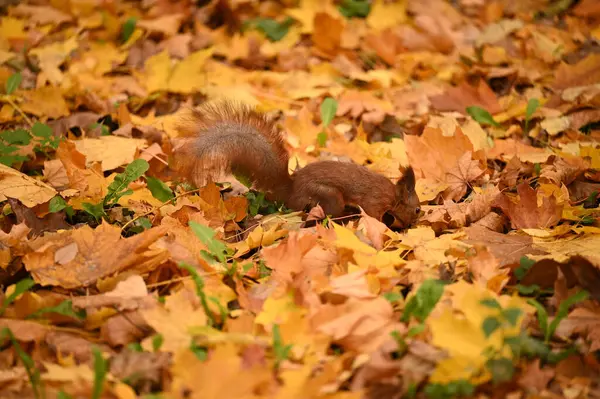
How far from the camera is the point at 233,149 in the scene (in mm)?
2553

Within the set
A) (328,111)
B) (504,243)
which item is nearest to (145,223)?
(328,111)

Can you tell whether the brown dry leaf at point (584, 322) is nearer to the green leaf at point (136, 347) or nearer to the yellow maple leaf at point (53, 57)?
the green leaf at point (136, 347)

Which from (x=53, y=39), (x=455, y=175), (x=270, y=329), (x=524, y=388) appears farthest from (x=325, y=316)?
(x=53, y=39)

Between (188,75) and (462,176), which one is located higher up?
(188,75)

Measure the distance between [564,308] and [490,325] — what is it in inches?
12.3

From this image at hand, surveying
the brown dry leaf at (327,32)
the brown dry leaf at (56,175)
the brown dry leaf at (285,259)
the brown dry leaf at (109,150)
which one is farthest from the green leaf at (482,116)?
the brown dry leaf at (56,175)

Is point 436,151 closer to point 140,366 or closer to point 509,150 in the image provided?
point 509,150

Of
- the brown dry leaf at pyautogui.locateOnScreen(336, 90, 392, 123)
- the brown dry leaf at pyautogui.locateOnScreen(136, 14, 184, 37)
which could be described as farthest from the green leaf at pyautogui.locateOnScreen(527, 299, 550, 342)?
the brown dry leaf at pyautogui.locateOnScreen(136, 14, 184, 37)

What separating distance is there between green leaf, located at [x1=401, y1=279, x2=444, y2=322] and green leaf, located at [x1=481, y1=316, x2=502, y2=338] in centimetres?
21

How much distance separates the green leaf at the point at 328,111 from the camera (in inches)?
128

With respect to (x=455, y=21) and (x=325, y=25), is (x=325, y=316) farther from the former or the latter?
(x=455, y=21)

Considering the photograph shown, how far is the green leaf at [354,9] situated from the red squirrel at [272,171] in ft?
7.44

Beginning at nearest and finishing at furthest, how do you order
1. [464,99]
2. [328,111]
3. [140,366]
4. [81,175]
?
[140,366] < [81,175] < [328,111] < [464,99]

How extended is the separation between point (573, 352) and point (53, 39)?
11.9 ft
